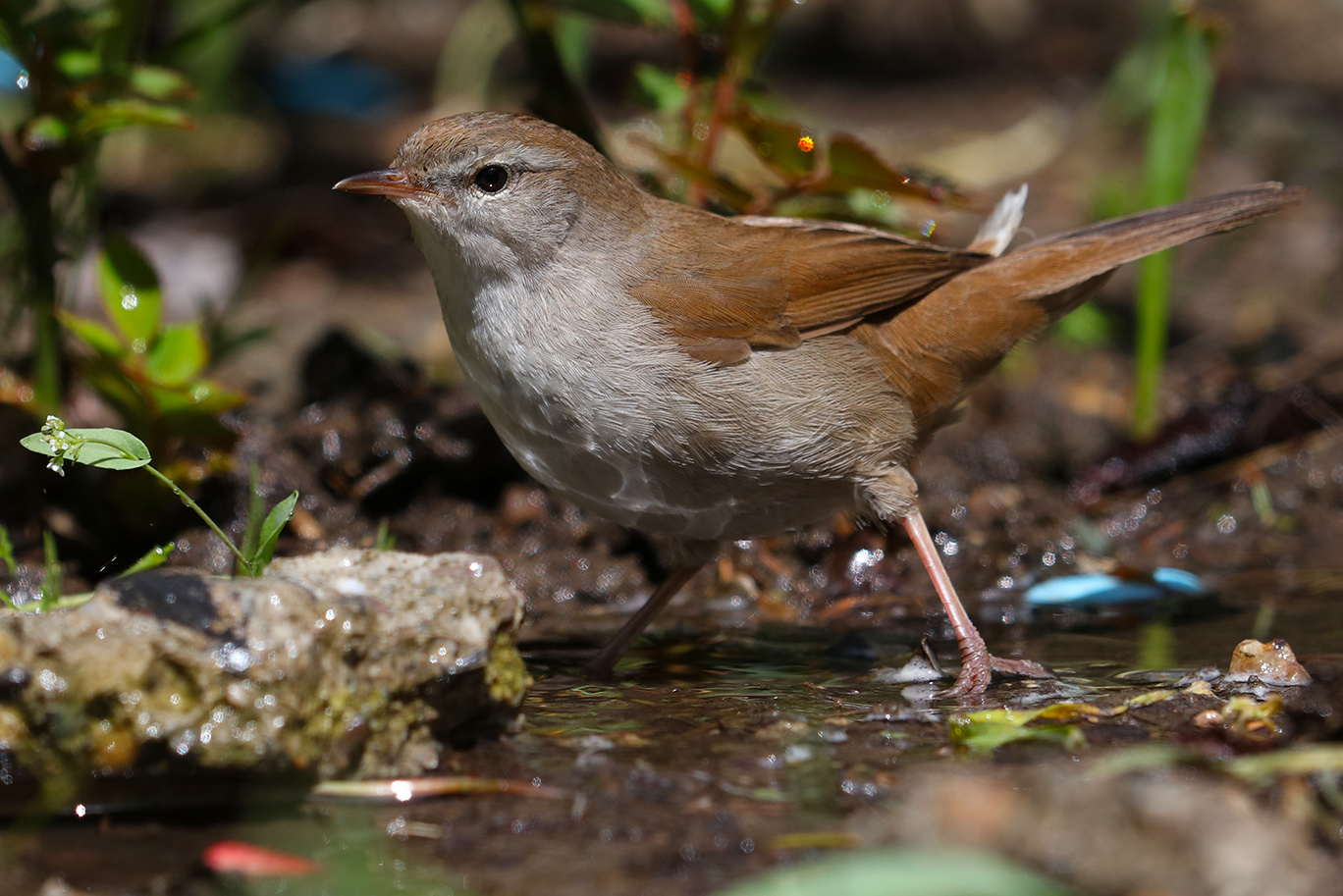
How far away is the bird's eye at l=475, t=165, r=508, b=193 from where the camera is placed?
414 centimetres

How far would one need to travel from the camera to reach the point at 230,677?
2.65 m

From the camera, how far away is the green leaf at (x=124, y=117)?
13.3ft

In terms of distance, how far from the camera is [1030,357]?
731cm

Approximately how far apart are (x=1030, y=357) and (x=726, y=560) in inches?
109

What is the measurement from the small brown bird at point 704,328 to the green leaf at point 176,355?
2.65 ft

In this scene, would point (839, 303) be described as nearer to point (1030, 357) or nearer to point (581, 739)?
point (581, 739)

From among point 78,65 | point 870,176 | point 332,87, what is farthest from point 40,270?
point 332,87

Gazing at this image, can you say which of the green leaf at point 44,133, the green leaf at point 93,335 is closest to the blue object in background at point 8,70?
the green leaf at point 44,133

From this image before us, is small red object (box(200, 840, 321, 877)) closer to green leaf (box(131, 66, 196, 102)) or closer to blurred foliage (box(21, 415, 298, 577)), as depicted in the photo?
blurred foliage (box(21, 415, 298, 577))

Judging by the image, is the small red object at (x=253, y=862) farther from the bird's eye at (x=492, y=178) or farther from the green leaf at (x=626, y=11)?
the green leaf at (x=626, y=11)

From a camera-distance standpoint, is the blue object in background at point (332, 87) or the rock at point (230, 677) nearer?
the rock at point (230, 677)

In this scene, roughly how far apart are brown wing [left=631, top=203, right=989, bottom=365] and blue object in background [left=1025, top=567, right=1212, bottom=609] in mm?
1274

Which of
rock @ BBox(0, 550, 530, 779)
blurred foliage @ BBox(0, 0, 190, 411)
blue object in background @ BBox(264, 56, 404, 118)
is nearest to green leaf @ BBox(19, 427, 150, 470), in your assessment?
rock @ BBox(0, 550, 530, 779)

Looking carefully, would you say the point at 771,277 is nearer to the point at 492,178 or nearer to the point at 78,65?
the point at 492,178
